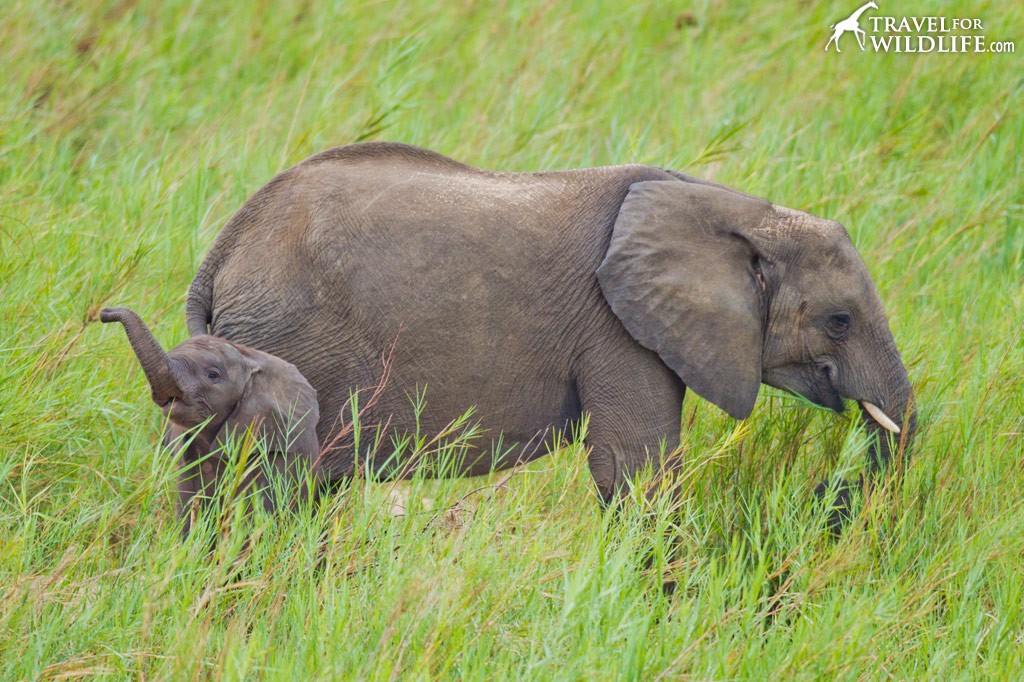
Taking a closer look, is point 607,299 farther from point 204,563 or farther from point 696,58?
point 696,58

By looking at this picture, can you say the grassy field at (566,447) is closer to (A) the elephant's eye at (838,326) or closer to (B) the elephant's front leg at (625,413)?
(B) the elephant's front leg at (625,413)

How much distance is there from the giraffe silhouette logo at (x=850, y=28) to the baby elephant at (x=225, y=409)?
457cm

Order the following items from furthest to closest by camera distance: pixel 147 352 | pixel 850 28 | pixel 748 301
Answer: pixel 850 28 < pixel 748 301 < pixel 147 352

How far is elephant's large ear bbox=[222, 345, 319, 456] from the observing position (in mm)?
4113

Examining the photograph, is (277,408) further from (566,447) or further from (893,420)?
(893,420)

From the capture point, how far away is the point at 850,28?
7.94 meters

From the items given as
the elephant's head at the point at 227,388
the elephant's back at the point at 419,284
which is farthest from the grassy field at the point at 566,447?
the elephant's back at the point at 419,284

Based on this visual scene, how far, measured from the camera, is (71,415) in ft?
15.6

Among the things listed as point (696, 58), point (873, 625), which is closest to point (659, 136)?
point (696, 58)

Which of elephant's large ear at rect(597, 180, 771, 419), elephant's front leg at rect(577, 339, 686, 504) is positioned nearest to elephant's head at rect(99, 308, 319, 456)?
→ elephant's front leg at rect(577, 339, 686, 504)

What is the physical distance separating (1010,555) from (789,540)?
28.1 inches

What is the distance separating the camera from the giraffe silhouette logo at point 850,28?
312 inches

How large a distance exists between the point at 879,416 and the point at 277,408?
6.47 ft

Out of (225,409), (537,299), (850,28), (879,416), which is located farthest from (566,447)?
(850,28)
